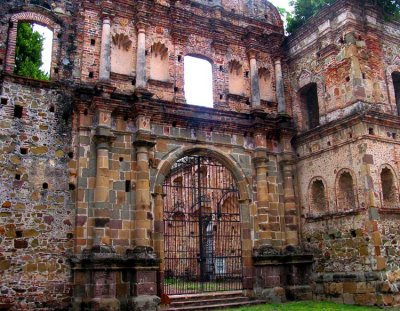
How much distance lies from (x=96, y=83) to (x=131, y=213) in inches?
135

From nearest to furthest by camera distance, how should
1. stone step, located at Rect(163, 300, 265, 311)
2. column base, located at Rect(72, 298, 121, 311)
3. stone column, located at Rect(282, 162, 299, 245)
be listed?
column base, located at Rect(72, 298, 121, 311) < stone step, located at Rect(163, 300, 265, 311) < stone column, located at Rect(282, 162, 299, 245)

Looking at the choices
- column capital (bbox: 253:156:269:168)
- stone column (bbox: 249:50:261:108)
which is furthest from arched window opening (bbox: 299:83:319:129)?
column capital (bbox: 253:156:269:168)

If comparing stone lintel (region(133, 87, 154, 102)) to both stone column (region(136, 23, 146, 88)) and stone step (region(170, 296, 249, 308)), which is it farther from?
stone step (region(170, 296, 249, 308))

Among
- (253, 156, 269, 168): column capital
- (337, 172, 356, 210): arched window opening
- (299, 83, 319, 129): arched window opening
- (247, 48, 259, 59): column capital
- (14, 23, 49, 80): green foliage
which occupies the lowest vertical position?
(337, 172, 356, 210): arched window opening

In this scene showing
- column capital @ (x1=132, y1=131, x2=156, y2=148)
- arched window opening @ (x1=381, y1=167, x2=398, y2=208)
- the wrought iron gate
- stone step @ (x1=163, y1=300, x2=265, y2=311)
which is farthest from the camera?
the wrought iron gate

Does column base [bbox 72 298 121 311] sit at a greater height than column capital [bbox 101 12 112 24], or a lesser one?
lesser

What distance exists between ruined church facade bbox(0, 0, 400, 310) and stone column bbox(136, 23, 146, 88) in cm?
3

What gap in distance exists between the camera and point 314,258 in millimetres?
12977

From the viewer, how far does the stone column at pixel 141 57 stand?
12.1 metres

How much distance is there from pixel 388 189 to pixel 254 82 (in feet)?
16.3

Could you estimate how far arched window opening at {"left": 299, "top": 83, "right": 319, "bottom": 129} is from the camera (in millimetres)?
14702

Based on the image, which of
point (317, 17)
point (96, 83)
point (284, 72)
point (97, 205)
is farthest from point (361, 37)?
point (97, 205)

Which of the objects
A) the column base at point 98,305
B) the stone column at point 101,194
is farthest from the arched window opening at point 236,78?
the column base at point 98,305

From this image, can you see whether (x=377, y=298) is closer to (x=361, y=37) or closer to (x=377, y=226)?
(x=377, y=226)
